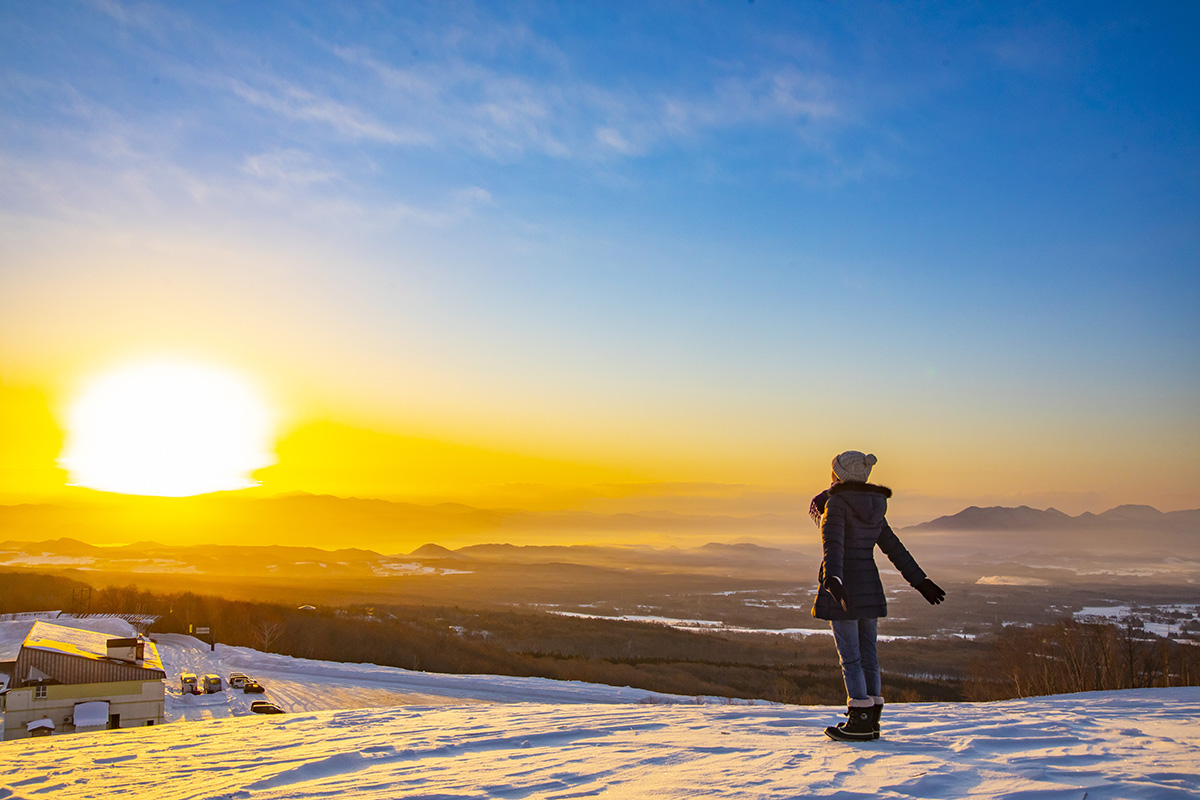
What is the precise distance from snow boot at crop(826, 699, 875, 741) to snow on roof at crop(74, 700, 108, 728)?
26934 mm

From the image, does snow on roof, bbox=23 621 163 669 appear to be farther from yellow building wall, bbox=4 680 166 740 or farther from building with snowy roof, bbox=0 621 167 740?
yellow building wall, bbox=4 680 166 740

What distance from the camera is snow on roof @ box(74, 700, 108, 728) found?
2252cm

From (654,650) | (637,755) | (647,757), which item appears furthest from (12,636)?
(647,757)

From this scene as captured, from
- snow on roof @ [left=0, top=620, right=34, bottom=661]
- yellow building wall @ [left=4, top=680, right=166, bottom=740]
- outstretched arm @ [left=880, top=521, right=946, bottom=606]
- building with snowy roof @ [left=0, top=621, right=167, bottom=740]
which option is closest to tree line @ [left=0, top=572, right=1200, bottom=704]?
snow on roof @ [left=0, top=620, right=34, bottom=661]

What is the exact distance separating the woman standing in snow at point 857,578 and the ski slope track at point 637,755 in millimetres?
309

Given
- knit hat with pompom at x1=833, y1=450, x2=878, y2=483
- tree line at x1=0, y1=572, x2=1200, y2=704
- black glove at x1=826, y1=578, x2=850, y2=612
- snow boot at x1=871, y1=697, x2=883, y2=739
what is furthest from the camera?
tree line at x1=0, y1=572, x2=1200, y2=704

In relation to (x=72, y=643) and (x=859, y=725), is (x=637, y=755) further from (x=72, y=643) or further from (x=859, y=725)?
(x=72, y=643)

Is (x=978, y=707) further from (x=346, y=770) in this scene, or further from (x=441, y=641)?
(x=441, y=641)

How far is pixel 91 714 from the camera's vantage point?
900 inches

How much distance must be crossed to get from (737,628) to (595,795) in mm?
79812

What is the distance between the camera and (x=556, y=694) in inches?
1265

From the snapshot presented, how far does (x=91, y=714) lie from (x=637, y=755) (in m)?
26.4

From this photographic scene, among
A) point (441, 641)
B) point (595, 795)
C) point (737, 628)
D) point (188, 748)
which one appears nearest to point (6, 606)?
point (441, 641)

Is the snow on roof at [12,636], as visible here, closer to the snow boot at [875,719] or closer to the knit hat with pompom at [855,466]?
the snow boot at [875,719]
